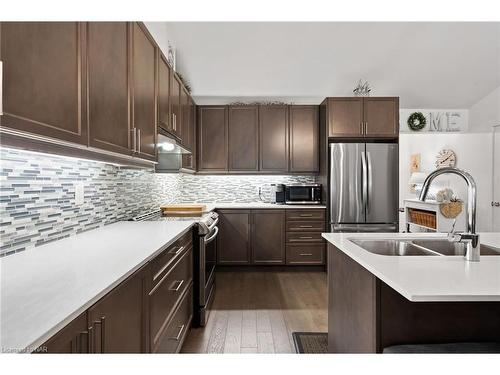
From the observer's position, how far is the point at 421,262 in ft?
4.36

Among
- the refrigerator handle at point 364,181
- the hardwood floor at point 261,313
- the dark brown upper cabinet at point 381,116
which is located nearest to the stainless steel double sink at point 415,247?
the hardwood floor at point 261,313

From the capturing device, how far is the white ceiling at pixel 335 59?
405cm

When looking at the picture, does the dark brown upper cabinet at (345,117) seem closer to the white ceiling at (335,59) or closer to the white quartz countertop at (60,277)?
the white ceiling at (335,59)

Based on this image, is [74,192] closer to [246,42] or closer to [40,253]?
[40,253]

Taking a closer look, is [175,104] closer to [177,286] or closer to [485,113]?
[177,286]

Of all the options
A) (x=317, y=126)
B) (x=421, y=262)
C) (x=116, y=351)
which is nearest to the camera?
(x=116, y=351)

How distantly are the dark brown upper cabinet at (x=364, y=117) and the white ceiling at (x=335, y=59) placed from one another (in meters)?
0.52

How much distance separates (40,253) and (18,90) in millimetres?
802

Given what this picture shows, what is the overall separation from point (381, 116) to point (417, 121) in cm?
126

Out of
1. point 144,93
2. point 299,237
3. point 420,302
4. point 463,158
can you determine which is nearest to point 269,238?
point 299,237

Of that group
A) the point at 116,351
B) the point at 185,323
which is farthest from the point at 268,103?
the point at 116,351

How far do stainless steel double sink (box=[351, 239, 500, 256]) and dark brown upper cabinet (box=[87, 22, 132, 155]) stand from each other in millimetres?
1457

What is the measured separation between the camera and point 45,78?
1144 mm

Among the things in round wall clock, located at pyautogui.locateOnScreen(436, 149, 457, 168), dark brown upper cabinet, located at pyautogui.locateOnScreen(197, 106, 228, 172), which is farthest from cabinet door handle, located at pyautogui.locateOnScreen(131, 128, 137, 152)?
round wall clock, located at pyautogui.locateOnScreen(436, 149, 457, 168)
